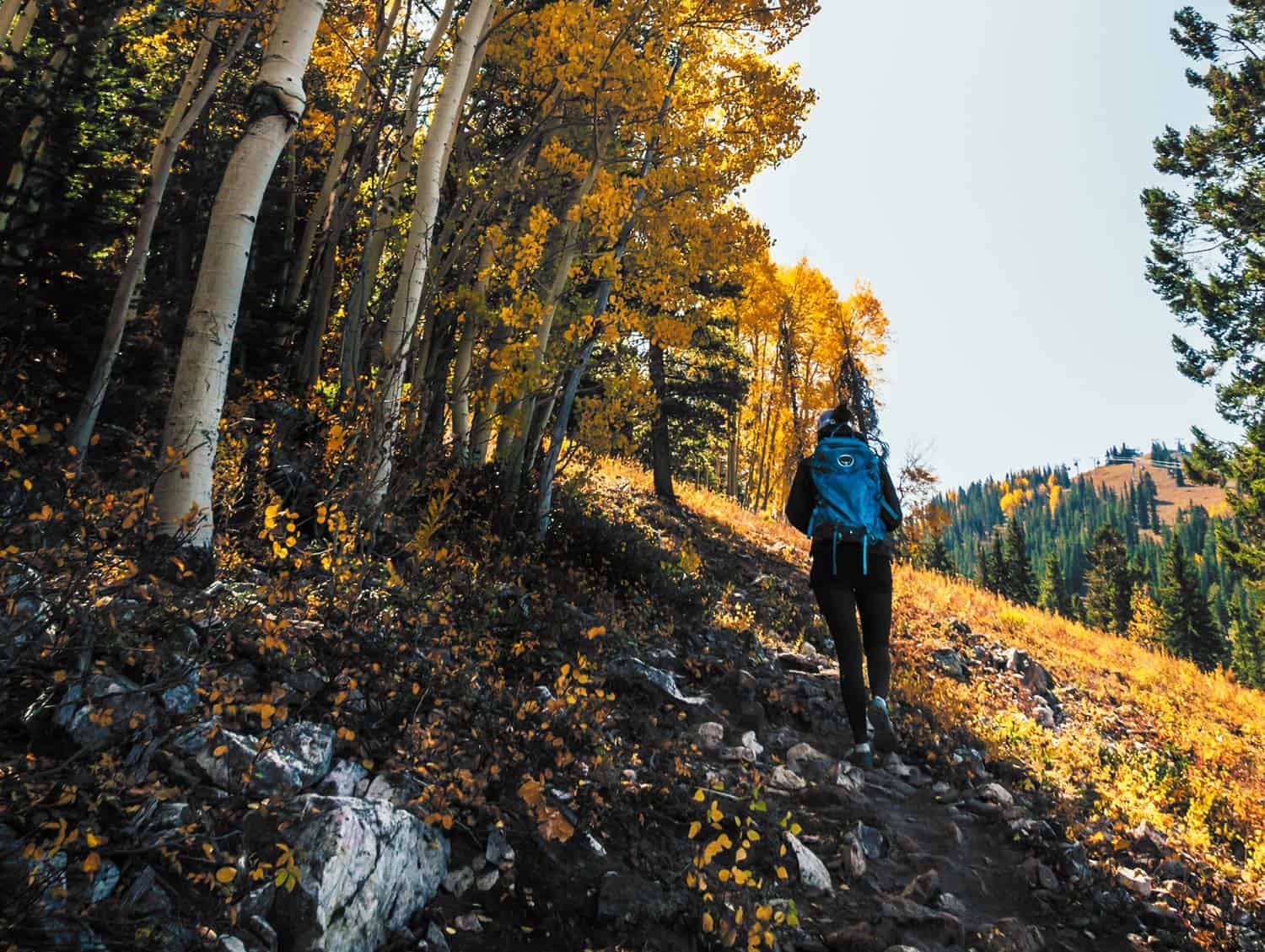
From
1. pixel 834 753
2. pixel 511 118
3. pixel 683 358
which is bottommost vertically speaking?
pixel 834 753

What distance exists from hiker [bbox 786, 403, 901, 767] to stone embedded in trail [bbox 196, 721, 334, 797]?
120 inches

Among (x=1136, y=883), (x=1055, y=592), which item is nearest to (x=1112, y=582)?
(x=1055, y=592)

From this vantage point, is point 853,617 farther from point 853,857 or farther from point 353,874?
point 353,874

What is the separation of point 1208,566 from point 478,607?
7095 inches

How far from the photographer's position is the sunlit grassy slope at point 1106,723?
202 inches

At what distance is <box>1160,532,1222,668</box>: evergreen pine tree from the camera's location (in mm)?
46188

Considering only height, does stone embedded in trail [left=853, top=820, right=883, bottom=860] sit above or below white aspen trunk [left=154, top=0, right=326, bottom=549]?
below

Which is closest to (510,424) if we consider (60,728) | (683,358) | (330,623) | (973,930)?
(330,623)

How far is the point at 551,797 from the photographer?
335 cm

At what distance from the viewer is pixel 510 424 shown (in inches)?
287

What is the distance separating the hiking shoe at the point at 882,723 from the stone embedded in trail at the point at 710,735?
1.05 m

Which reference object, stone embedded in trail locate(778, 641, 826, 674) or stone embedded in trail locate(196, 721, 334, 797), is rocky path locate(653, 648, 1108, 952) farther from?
stone embedded in trail locate(196, 721, 334, 797)

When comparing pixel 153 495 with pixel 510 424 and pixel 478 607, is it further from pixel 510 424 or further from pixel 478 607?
pixel 510 424

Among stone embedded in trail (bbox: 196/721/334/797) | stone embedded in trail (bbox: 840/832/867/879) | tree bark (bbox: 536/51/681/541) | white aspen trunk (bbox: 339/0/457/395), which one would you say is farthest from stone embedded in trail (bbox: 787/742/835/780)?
white aspen trunk (bbox: 339/0/457/395)
